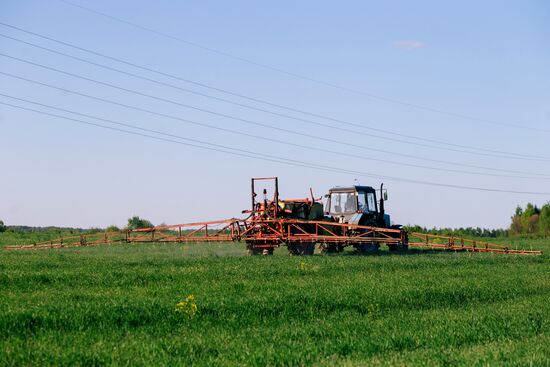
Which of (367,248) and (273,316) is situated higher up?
(367,248)

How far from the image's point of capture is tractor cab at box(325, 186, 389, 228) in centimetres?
3634

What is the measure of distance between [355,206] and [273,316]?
2080cm

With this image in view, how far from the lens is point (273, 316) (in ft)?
52.3

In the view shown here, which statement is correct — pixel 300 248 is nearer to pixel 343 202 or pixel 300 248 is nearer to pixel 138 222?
pixel 343 202

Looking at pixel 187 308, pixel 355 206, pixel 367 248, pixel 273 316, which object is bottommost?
pixel 273 316

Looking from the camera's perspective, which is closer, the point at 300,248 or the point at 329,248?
the point at 300,248

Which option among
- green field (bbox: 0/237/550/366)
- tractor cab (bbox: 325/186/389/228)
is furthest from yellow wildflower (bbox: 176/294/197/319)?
tractor cab (bbox: 325/186/389/228)

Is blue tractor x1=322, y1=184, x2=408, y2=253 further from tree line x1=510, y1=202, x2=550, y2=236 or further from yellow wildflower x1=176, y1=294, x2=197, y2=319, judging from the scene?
tree line x1=510, y1=202, x2=550, y2=236

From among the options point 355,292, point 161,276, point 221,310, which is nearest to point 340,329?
point 221,310

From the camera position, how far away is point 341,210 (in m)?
36.9

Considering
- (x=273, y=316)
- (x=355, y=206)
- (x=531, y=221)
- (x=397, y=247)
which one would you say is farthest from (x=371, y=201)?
(x=531, y=221)

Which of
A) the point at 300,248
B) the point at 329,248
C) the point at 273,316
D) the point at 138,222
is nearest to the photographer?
the point at 273,316

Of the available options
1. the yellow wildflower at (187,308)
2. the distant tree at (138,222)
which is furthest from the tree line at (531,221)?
the yellow wildflower at (187,308)

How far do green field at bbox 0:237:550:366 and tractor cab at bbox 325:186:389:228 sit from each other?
10.7 meters
